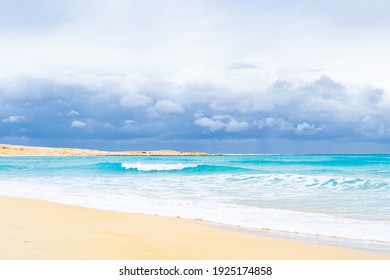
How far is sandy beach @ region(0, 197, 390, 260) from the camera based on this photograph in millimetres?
6090

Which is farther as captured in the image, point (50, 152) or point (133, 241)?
point (50, 152)

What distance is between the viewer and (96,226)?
8.66 metres

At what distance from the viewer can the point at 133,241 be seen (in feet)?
23.5

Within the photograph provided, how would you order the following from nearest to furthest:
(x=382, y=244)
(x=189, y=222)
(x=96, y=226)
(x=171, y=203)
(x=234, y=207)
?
(x=382, y=244) < (x=96, y=226) < (x=189, y=222) < (x=234, y=207) < (x=171, y=203)

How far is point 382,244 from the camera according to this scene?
26.3 ft

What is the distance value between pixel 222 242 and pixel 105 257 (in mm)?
2302

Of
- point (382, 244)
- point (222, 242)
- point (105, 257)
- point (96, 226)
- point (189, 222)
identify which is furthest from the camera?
point (189, 222)

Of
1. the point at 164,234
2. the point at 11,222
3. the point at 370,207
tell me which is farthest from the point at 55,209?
the point at 370,207

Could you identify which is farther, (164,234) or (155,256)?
(164,234)

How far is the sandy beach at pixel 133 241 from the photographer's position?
20.0ft

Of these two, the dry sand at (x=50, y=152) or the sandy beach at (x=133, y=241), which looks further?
the dry sand at (x=50, y=152)

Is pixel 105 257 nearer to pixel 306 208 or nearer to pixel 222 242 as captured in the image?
pixel 222 242

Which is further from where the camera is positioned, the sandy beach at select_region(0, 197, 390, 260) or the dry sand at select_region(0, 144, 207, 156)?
the dry sand at select_region(0, 144, 207, 156)
